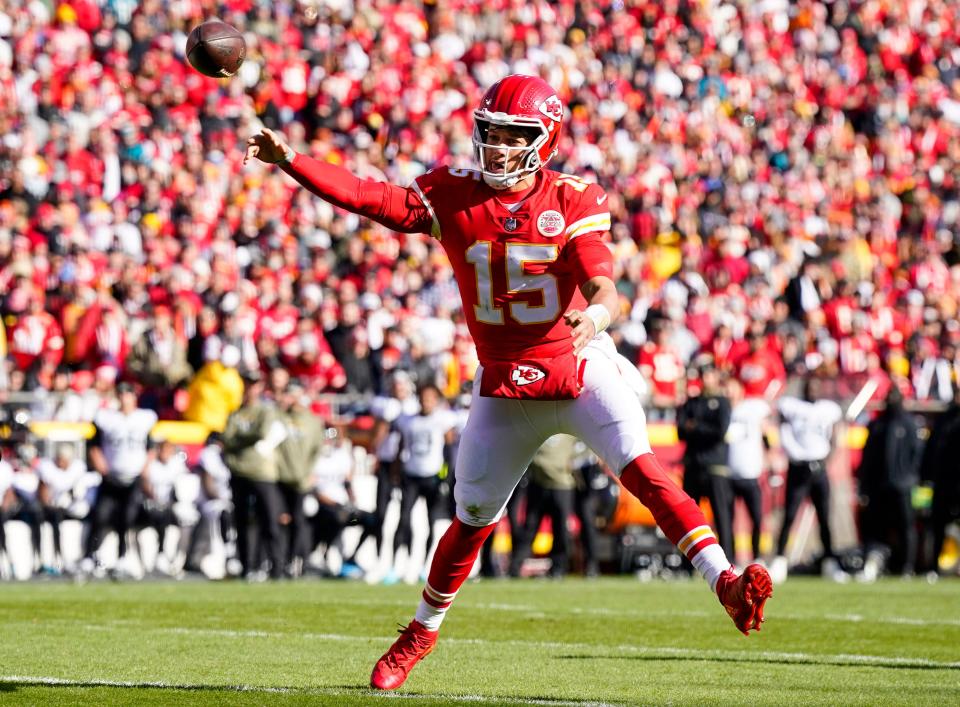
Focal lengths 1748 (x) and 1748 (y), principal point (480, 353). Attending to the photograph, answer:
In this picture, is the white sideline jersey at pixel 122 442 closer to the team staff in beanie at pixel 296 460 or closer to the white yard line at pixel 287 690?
the team staff in beanie at pixel 296 460

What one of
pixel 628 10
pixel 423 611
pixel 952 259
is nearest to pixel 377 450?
pixel 423 611

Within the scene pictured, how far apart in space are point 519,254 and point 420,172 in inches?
516

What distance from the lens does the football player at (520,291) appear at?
19.4ft

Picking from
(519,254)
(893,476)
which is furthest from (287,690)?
(893,476)

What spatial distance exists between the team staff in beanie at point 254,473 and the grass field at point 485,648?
5.43 feet

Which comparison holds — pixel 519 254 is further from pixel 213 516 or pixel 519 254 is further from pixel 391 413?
pixel 213 516

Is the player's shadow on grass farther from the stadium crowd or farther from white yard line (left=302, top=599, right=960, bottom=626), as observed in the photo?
the stadium crowd

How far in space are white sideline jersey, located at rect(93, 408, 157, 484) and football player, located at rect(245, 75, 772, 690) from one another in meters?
7.61

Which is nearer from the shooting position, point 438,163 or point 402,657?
point 402,657

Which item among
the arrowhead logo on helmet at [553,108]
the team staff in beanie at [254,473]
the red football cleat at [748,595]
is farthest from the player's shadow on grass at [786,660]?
the team staff in beanie at [254,473]

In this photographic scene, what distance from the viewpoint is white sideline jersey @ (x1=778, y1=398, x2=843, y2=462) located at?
575 inches

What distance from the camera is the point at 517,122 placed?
5984 millimetres

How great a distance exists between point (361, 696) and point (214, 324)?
9.42m

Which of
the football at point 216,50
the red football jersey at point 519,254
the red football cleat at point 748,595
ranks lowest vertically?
the red football cleat at point 748,595
